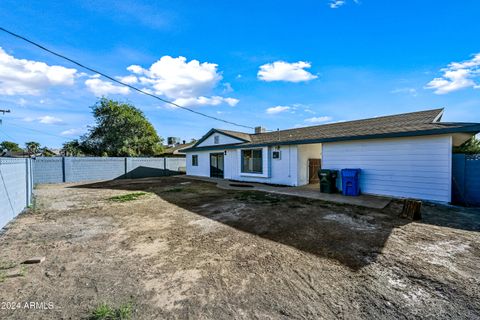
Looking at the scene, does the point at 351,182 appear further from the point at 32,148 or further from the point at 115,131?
the point at 32,148

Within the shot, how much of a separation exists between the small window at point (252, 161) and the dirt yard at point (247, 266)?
23.5 feet

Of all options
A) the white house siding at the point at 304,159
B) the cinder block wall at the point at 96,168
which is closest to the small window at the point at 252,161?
the white house siding at the point at 304,159

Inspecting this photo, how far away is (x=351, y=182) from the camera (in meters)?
8.52

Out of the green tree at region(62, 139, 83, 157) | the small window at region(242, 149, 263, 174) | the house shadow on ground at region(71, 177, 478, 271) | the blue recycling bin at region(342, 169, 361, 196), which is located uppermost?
the green tree at region(62, 139, 83, 157)

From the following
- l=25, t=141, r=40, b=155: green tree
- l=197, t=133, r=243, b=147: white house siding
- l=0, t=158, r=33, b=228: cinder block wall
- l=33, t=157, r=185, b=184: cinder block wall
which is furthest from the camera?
l=25, t=141, r=40, b=155: green tree

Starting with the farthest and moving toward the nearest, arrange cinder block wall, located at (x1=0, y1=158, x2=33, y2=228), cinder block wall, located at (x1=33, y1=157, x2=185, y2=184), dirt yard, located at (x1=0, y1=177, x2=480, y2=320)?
cinder block wall, located at (x1=33, y1=157, x2=185, y2=184) → cinder block wall, located at (x1=0, y1=158, x2=33, y2=228) → dirt yard, located at (x1=0, y1=177, x2=480, y2=320)

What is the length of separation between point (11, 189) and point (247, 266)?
6256mm

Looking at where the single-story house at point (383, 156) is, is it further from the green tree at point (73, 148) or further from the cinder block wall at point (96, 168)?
the green tree at point (73, 148)

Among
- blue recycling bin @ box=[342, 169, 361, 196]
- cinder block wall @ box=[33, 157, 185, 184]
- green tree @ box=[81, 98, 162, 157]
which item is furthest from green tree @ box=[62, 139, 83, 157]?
Result: blue recycling bin @ box=[342, 169, 361, 196]

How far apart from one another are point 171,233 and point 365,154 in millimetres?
7962

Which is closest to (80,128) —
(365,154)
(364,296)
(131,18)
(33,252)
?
(131,18)

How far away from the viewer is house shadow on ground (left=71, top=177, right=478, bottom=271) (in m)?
3.57

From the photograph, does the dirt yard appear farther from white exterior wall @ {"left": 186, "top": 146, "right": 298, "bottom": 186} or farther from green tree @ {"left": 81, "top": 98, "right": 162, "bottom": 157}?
green tree @ {"left": 81, "top": 98, "right": 162, "bottom": 157}

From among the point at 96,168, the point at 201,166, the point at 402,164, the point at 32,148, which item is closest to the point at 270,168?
the point at 402,164
